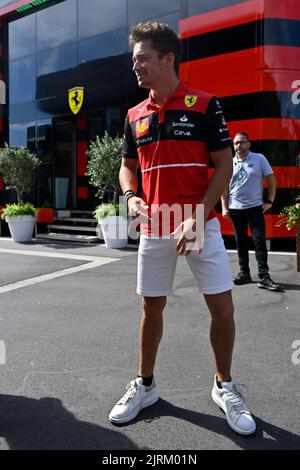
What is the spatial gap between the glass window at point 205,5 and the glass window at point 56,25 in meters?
3.81

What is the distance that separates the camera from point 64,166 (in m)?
12.7

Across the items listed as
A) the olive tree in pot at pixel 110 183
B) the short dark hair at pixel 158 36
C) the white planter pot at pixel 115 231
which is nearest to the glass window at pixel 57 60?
the olive tree in pot at pixel 110 183

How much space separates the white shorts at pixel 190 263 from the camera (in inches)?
88.2

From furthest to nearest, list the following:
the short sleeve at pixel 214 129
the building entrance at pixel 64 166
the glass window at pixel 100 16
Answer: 1. the building entrance at pixel 64 166
2. the glass window at pixel 100 16
3. the short sleeve at pixel 214 129

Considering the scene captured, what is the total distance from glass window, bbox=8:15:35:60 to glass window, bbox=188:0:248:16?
18.2 feet

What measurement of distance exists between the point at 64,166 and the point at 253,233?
855 centimetres

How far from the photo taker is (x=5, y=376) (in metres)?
2.92

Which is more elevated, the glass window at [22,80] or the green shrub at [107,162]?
the glass window at [22,80]

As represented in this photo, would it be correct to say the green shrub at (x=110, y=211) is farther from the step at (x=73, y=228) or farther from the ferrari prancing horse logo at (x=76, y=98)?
the ferrari prancing horse logo at (x=76, y=98)

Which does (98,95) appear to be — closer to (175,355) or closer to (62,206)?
(62,206)

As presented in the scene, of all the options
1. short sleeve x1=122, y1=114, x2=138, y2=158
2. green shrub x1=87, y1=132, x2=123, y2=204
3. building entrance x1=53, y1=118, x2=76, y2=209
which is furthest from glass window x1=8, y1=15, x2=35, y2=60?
short sleeve x1=122, y1=114, x2=138, y2=158

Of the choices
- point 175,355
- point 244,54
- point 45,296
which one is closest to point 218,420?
point 175,355

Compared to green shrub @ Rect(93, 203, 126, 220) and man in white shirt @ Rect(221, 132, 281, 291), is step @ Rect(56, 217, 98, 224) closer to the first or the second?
green shrub @ Rect(93, 203, 126, 220)

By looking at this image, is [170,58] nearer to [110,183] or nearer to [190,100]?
[190,100]
